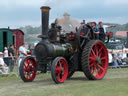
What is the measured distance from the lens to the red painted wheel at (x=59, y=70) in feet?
28.4

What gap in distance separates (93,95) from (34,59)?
3607mm

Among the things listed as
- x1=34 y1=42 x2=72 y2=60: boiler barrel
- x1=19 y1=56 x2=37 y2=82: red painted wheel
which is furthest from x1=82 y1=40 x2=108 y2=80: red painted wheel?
x1=19 y1=56 x2=37 y2=82: red painted wheel

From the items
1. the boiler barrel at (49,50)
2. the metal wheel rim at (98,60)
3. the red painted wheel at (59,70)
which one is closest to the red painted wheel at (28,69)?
the boiler barrel at (49,50)

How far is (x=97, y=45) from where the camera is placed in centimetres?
1046

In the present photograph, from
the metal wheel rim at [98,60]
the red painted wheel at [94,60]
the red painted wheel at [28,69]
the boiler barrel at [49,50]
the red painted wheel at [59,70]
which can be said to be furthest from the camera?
the metal wheel rim at [98,60]

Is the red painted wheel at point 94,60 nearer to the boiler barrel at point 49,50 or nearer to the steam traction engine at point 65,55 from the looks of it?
the steam traction engine at point 65,55

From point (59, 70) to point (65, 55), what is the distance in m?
0.90

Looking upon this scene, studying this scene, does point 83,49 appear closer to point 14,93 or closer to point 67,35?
point 67,35

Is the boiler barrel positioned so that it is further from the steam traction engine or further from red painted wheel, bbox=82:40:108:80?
red painted wheel, bbox=82:40:108:80

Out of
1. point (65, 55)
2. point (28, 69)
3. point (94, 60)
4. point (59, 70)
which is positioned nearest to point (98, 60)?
point (94, 60)

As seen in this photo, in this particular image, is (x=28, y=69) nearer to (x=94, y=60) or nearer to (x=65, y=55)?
(x=65, y=55)

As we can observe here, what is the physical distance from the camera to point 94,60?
398 inches

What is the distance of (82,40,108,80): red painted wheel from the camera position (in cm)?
968

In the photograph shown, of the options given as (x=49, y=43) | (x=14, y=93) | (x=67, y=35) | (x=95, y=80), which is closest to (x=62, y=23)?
(x=67, y=35)
